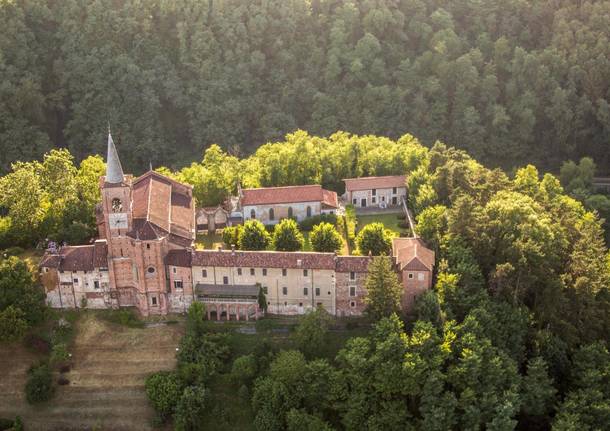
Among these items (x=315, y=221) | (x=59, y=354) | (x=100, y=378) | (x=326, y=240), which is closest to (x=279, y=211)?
(x=315, y=221)

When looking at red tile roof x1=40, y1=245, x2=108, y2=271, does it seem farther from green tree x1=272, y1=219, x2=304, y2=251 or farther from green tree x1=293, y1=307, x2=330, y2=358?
green tree x1=293, y1=307, x2=330, y2=358

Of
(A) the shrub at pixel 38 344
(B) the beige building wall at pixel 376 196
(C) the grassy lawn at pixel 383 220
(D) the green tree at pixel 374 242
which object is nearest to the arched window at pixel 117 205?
(A) the shrub at pixel 38 344

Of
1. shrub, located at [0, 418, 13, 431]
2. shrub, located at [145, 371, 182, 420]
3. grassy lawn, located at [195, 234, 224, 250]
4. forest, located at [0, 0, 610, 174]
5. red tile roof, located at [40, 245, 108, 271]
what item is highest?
forest, located at [0, 0, 610, 174]

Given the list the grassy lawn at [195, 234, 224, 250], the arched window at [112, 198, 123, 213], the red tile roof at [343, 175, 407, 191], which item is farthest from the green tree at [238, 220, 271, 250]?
the red tile roof at [343, 175, 407, 191]

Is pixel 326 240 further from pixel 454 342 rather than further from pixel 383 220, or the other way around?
pixel 454 342

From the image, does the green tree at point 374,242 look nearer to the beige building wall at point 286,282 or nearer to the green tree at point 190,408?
the beige building wall at point 286,282

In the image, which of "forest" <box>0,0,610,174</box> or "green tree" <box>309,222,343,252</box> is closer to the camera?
"green tree" <box>309,222,343,252</box>
